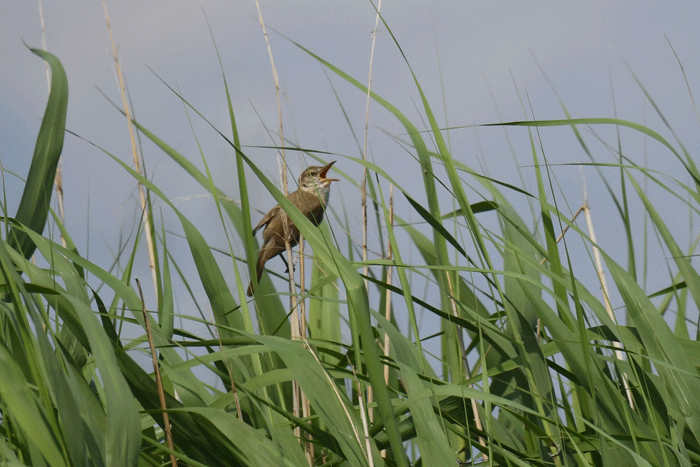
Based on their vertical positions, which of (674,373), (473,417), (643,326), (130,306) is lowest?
(473,417)

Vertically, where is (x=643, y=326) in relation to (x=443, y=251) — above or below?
below

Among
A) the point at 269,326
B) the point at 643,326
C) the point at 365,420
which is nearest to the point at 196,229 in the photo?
the point at 269,326

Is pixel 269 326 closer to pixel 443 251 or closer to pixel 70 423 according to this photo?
pixel 443 251

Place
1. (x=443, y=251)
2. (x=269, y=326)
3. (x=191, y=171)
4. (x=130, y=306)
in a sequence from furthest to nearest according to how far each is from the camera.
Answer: (x=269, y=326) < (x=191, y=171) < (x=443, y=251) < (x=130, y=306)

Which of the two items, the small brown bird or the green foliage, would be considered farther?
the small brown bird

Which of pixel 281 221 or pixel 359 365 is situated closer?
pixel 359 365

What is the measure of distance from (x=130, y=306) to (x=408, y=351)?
648 millimetres

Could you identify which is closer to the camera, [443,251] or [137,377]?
[137,377]

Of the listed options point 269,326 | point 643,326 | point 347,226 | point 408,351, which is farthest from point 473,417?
point 347,226

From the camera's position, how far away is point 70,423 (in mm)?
1140

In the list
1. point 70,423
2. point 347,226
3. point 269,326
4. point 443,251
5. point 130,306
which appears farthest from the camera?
point 347,226

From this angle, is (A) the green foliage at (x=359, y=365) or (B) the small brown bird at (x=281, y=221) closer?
(A) the green foliage at (x=359, y=365)

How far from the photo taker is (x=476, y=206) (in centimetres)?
190

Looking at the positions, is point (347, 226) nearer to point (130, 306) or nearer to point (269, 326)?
point (269, 326)
